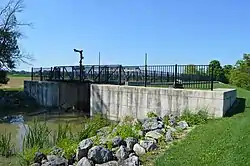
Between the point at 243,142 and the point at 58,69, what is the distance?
70.7 feet

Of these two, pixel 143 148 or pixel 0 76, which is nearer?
pixel 143 148

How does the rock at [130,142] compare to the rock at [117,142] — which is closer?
the rock at [130,142]

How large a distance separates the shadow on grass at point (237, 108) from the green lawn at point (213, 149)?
9.71ft

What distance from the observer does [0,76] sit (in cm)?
3138

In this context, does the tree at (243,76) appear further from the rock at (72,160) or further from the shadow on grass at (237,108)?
the rock at (72,160)

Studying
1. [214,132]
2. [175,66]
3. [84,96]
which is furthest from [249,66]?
[214,132]

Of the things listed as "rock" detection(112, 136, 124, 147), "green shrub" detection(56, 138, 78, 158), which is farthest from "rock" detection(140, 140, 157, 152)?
"green shrub" detection(56, 138, 78, 158)

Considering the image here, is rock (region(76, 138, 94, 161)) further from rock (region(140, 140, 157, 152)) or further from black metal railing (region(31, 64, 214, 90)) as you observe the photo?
black metal railing (region(31, 64, 214, 90))

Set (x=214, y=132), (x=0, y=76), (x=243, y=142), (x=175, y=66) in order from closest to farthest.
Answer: (x=243, y=142) < (x=214, y=132) < (x=175, y=66) < (x=0, y=76)

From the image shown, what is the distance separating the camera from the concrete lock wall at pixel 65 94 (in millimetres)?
24438

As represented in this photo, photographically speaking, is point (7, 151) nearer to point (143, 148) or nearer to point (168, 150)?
point (143, 148)

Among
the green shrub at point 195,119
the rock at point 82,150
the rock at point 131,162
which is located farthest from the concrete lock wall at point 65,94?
the rock at point 131,162

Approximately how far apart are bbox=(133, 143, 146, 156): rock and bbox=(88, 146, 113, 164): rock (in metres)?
0.61

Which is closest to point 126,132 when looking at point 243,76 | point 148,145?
point 148,145
